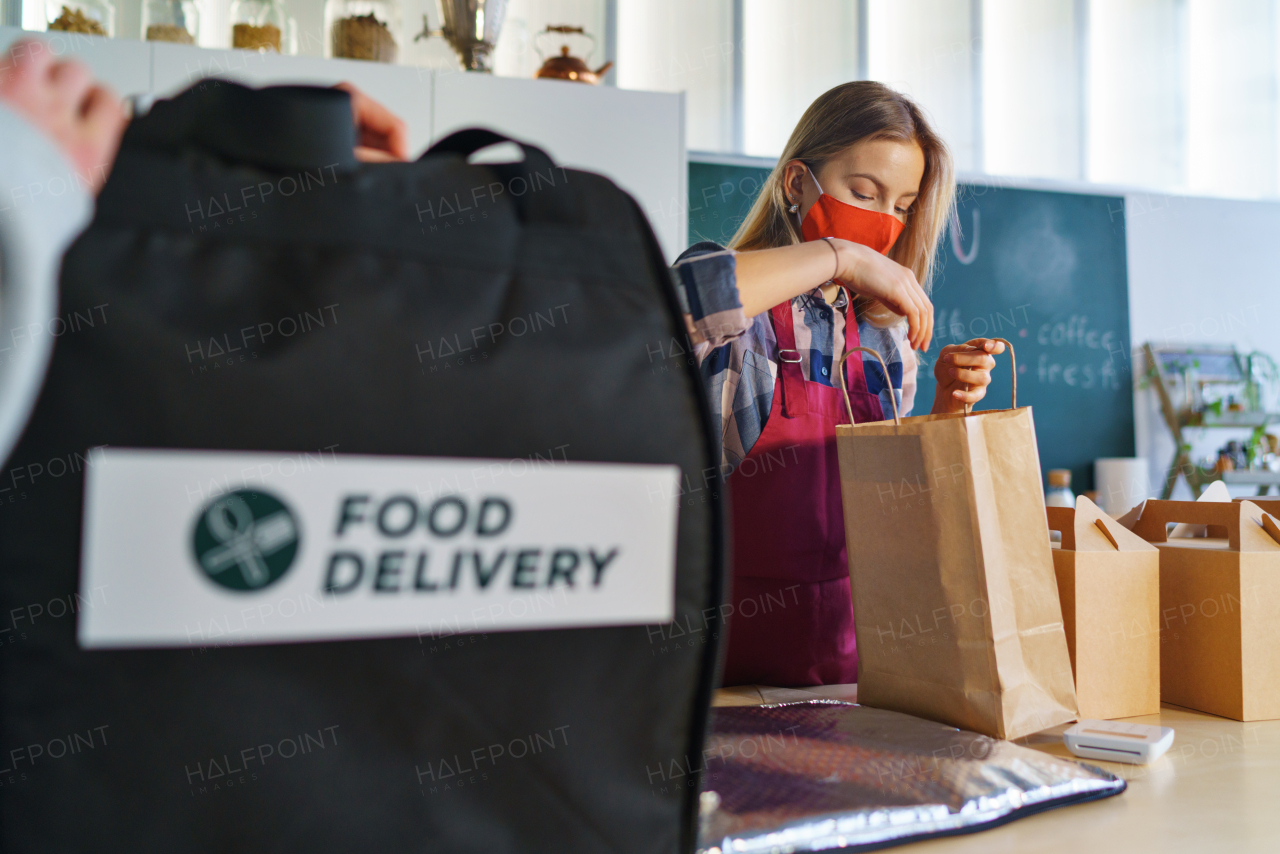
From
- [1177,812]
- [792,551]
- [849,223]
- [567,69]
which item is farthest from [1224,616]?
[567,69]

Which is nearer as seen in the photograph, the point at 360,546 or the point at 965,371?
the point at 360,546

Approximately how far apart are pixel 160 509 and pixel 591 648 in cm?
19

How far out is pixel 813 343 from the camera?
1.16 m

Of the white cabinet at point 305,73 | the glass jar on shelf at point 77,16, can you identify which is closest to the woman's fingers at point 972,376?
the white cabinet at point 305,73

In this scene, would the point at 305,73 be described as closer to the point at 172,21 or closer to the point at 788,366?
the point at 172,21

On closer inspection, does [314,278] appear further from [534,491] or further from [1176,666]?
[1176,666]

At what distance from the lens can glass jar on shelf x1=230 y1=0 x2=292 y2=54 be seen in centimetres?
217

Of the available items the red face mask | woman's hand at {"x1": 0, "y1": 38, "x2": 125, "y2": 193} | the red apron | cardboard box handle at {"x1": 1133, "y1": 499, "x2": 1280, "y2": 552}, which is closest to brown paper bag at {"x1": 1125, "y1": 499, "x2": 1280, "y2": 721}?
cardboard box handle at {"x1": 1133, "y1": 499, "x2": 1280, "y2": 552}

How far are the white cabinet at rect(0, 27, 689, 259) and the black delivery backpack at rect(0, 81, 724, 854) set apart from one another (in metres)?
1.82

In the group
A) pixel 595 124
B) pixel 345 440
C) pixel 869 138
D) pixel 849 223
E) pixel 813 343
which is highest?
pixel 595 124

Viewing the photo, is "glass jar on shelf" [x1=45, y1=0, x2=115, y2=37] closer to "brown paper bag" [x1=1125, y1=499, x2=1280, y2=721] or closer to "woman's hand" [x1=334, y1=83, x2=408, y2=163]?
"woman's hand" [x1=334, y1=83, x2=408, y2=163]

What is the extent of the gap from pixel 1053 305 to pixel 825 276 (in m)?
2.68

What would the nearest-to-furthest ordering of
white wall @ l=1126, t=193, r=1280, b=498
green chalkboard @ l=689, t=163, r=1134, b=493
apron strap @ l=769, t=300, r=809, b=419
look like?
apron strap @ l=769, t=300, r=809, b=419, green chalkboard @ l=689, t=163, r=1134, b=493, white wall @ l=1126, t=193, r=1280, b=498

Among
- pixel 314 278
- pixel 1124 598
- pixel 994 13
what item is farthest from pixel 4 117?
pixel 994 13
